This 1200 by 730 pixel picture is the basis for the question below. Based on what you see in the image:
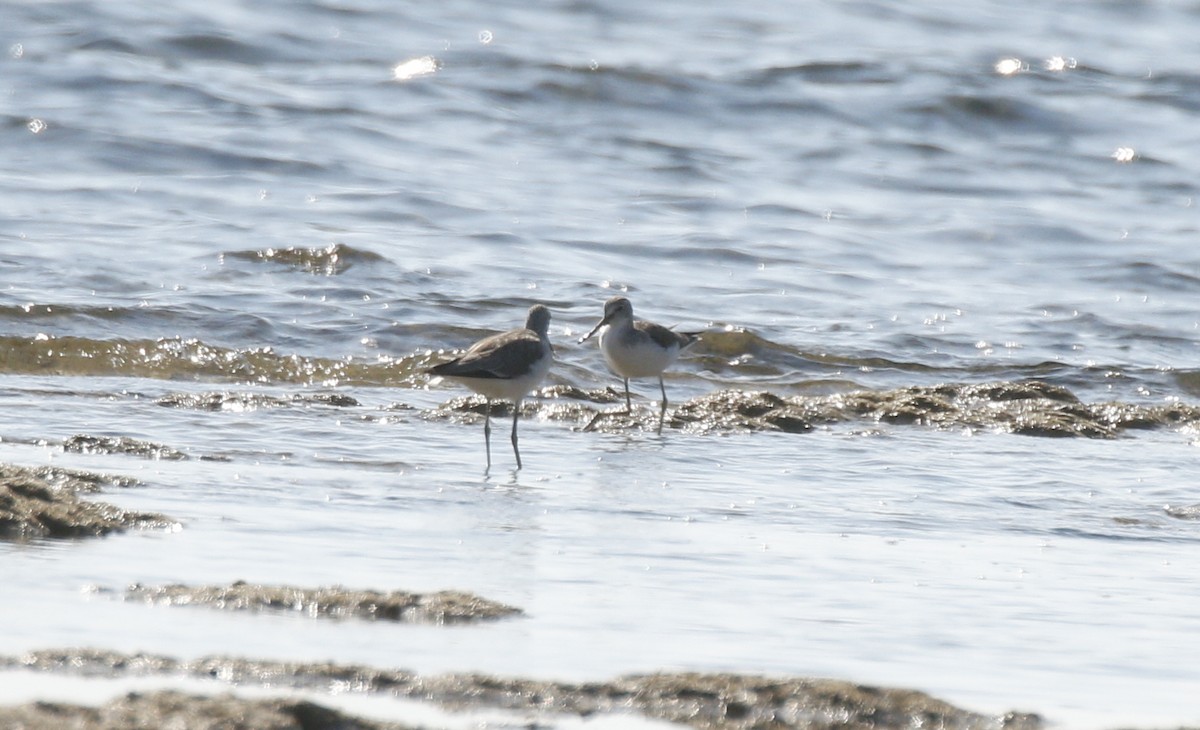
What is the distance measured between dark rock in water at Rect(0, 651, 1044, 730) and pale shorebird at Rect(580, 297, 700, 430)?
231 inches

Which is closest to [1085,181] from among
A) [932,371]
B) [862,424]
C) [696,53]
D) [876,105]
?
[876,105]

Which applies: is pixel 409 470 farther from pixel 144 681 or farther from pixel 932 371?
pixel 932 371

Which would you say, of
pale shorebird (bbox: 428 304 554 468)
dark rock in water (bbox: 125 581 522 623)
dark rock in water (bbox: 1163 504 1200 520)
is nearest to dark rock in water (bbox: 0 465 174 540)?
dark rock in water (bbox: 125 581 522 623)

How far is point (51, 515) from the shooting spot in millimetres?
5059

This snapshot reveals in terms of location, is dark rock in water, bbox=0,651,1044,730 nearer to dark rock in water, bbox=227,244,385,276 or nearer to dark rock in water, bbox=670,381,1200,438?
dark rock in water, bbox=670,381,1200,438

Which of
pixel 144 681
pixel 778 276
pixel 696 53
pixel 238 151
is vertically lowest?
pixel 144 681

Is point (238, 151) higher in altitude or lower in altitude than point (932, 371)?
higher

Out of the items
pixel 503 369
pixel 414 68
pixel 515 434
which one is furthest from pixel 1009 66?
pixel 515 434

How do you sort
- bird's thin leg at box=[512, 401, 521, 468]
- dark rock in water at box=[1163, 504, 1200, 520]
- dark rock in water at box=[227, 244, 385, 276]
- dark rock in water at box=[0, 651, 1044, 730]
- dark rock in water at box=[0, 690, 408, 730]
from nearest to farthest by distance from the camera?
dark rock in water at box=[0, 690, 408, 730] < dark rock in water at box=[0, 651, 1044, 730] < dark rock in water at box=[1163, 504, 1200, 520] < bird's thin leg at box=[512, 401, 521, 468] < dark rock in water at box=[227, 244, 385, 276]

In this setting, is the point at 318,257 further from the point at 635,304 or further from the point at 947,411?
the point at 947,411

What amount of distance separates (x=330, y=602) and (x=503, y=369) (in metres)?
4.02

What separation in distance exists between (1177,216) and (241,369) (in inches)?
406

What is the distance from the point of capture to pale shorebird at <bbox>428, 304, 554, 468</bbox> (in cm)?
816

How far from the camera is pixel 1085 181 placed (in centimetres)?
1812
